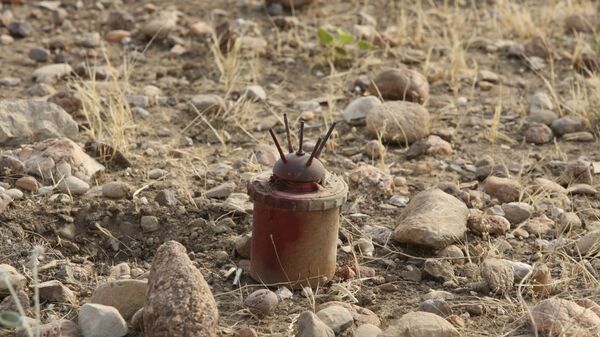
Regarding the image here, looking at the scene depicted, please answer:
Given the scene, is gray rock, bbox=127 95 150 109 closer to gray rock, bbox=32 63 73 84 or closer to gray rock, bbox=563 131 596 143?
gray rock, bbox=32 63 73 84

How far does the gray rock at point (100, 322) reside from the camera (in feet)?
11.4

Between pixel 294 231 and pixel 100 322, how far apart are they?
0.76 metres

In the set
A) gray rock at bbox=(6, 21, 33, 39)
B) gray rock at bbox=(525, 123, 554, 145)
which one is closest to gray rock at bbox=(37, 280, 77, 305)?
gray rock at bbox=(525, 123, 554, 145)

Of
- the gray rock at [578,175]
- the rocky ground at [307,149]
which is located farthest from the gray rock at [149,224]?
the gray rock at [578,175]

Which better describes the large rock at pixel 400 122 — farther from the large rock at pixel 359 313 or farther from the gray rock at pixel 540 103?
the large rock at pixel 359 313

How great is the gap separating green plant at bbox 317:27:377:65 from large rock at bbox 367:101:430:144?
958 millimetres

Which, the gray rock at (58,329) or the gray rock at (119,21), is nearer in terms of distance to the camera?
the gray rock at (58,329)

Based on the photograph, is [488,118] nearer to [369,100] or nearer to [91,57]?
[369,100]

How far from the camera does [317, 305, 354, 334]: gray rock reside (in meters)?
3.57

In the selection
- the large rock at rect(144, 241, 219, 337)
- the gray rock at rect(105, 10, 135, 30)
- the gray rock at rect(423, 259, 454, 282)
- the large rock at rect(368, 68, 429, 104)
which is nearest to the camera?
the large rock at rect(144, 241, 219, 337)

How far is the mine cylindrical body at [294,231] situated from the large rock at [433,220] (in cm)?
42

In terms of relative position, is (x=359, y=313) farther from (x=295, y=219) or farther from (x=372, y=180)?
(x=372, y=180)

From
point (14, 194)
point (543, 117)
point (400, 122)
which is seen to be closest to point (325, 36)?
point (400, 122)

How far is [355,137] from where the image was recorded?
18.1 ft
